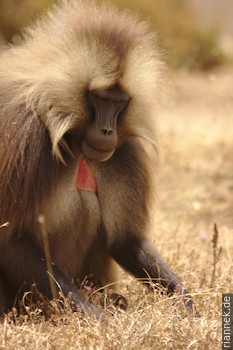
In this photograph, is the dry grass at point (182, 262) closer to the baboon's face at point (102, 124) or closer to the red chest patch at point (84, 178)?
the red chest patch at point (84, 178)

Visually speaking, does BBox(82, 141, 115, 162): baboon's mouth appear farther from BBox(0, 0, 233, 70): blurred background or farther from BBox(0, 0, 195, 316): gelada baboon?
BBox(0, 0, 233, 70): blurred background

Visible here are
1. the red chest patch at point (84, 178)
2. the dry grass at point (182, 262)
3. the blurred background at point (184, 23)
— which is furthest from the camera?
the blurred background at point (184, 23)

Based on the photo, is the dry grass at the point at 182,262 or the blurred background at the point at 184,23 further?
the blurred background at the point at 184,23

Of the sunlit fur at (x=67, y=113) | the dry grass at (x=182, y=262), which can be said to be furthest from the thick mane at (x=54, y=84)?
the dry grass at (x=182, y=262)

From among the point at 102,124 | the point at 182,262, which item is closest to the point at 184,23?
the point at 182,262

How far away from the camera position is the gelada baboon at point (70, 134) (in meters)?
3.92

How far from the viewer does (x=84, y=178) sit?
4.18 m

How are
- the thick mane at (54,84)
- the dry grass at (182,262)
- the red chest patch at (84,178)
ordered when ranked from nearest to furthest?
the dry grass at (182,262), the thick mane at (54,84), the red chest patch at (84,178)

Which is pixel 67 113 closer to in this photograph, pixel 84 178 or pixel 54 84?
pixel 54 84

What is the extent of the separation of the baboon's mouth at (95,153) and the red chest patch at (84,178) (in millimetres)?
149

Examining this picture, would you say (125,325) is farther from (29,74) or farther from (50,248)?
(29,74)

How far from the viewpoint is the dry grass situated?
11.3ft

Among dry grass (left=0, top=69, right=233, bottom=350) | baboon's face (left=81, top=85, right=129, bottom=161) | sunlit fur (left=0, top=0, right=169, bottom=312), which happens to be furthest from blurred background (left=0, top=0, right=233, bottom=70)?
baboon's face (left=81, top=85, right=129, bottom=161)

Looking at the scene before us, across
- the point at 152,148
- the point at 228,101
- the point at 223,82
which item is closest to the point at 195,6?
the point at 223,82
